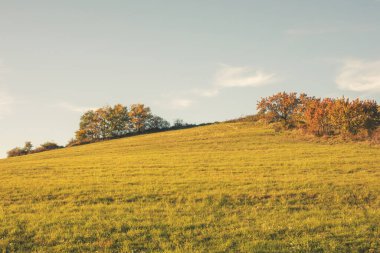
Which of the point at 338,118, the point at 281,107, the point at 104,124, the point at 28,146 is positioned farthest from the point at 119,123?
the point at 338,118

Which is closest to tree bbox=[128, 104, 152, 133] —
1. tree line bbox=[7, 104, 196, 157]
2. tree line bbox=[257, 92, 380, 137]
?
tree line bbox=[7, 104, 196, 157]

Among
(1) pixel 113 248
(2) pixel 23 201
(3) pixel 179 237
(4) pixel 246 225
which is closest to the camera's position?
(1) pixel 113 248

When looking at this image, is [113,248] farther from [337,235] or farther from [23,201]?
[23,201]

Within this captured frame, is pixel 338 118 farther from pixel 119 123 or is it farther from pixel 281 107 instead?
pixel 119 123

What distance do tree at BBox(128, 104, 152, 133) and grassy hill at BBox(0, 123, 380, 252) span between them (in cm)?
7312

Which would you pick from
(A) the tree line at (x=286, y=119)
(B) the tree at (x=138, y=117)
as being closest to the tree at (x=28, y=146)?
(A) the tree line at (x=286, y=119)

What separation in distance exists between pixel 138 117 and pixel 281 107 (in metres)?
53.9

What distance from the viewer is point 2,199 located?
2620 cm

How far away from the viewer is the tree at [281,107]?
77287mm

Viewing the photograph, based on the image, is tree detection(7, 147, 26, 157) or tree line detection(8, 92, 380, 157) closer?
tree line detection(8, 92, 380, 157)

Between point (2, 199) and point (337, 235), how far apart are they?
22957 mm

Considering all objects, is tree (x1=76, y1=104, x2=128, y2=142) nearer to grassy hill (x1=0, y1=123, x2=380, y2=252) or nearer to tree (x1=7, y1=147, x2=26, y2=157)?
tree (x1=7, y1=147, x2=26, y2=157)

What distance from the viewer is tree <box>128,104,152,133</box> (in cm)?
11638

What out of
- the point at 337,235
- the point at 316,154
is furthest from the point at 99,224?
the point at 316,154
